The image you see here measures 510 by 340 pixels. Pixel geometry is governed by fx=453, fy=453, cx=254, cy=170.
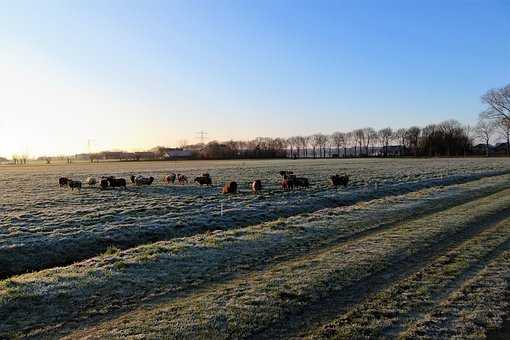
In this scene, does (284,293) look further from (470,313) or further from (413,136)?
(413,136)

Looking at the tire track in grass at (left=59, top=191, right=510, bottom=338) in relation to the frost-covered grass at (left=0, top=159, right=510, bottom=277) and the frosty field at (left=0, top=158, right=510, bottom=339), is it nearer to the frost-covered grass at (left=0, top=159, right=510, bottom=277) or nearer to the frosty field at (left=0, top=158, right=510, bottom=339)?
the frosty field at (left=0, top=158, right=510, bottom=339)

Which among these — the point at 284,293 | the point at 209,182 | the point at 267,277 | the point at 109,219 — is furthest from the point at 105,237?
the point at 209,182

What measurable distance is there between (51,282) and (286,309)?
595cm

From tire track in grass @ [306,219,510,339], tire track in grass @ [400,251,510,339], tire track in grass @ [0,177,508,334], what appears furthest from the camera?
tire track in grass @ [0,177,508,334]

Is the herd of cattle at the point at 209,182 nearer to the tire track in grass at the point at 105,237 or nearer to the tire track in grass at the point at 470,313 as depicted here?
the tire track in grass at the point at 105,237

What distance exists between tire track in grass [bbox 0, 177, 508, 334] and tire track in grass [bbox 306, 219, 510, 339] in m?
3.58

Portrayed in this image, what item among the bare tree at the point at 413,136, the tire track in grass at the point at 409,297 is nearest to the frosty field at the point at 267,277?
the tire track in grass at the point at 409,297

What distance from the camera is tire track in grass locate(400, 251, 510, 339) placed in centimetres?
709

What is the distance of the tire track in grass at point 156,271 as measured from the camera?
348 inches

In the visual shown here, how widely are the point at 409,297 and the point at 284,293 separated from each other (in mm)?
2432

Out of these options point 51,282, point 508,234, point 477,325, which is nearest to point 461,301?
point 477,325

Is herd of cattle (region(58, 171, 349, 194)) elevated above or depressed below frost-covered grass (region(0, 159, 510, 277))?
above

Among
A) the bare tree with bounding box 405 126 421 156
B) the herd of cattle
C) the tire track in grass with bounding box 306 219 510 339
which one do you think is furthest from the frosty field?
the bare tree with bounding box 405 126 421 156

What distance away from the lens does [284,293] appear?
920 cm
